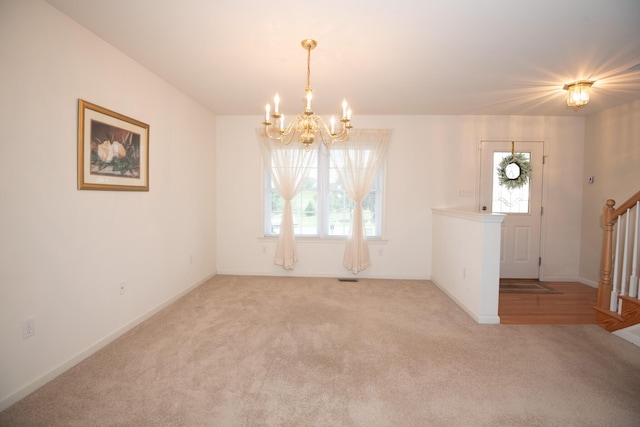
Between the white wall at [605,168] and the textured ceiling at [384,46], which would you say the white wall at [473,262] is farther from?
the white wall at [605,168]

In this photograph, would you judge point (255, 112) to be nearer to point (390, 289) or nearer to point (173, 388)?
point (390, 289)

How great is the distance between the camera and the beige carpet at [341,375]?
68.2 inches

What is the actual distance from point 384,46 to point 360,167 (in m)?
2.16

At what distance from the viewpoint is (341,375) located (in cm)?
212

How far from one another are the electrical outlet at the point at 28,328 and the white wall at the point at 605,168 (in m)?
6.18

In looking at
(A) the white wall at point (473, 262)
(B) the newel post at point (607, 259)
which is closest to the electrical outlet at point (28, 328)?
(A) the white wall at point (473, 262)

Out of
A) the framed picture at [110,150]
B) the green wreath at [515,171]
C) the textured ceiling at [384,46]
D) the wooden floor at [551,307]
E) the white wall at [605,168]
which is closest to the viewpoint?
the textured ceiling at [384,46]

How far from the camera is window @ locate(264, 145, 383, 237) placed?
474 cm

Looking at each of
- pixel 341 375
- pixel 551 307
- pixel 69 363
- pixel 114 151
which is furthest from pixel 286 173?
pixel 551 307

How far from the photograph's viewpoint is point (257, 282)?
4.42 metres

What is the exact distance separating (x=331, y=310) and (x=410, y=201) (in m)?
2.26

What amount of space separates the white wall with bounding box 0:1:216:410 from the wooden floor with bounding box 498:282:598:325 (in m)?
3.79

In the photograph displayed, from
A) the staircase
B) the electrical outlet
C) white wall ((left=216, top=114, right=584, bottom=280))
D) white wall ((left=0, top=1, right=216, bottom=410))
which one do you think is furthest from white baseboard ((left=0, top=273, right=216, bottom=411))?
the staircase

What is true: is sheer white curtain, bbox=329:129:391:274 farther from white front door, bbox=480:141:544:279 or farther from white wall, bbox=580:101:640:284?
white wall, bbox=580:101:640:284
